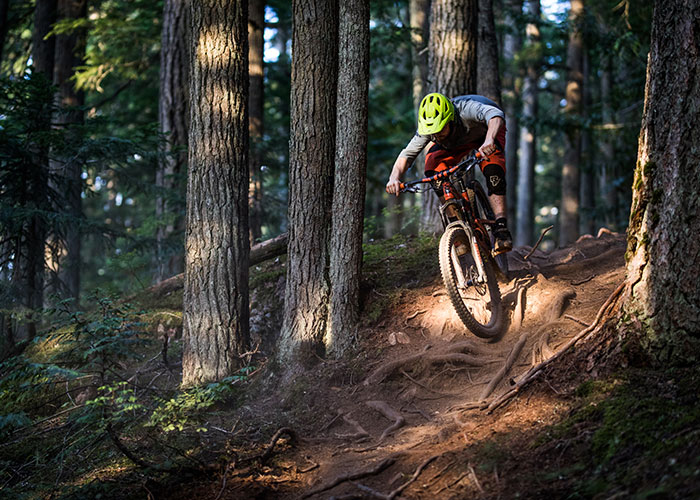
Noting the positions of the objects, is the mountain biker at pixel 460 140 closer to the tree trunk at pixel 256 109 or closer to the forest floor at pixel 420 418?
the forest floor at pixel 420 418

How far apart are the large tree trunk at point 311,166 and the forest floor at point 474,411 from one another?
65cm

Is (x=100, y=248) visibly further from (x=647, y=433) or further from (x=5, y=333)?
(x=647, y=433)

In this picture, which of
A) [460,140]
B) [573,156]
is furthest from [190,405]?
[573,156]

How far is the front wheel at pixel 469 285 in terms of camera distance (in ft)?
18.5

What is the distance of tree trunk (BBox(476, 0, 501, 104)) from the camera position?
11789 mm

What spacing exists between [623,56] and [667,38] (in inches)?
458

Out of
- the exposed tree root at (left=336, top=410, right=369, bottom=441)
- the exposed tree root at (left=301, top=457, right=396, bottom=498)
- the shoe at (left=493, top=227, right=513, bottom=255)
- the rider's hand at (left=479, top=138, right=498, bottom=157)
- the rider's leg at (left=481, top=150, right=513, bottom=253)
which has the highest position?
the rider's hand at (left=479, top=138, right=498, bottom=157)

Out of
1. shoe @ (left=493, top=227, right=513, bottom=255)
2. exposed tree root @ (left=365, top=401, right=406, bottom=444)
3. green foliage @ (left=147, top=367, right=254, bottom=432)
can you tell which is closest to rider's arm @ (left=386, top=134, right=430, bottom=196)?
shoe @ (left=493, top=227, right=513, bottom=255)

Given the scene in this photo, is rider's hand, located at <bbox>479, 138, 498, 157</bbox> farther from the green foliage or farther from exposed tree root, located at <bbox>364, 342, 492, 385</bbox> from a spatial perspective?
the green foliage

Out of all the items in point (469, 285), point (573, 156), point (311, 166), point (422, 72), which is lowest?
point (469, 285)

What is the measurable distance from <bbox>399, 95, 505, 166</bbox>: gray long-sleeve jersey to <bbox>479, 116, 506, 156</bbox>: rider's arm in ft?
0.48

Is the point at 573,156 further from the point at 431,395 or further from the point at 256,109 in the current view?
the point at 431,395

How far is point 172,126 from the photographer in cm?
1102

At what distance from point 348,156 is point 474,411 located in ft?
10.1
